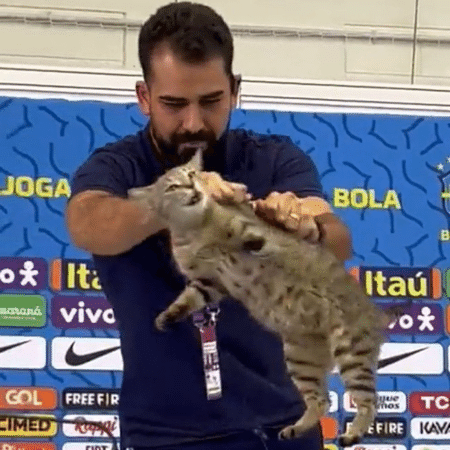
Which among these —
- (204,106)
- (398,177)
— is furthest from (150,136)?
(398,177)

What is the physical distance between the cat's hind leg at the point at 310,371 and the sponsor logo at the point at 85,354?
85cm

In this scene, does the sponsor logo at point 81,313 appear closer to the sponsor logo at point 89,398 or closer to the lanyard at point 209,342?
the sponsor logo at point 89,398

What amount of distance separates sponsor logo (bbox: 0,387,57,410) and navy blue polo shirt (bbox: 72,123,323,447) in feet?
2.41

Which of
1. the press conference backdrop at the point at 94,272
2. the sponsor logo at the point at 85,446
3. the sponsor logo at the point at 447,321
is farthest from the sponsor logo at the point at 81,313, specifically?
the sponsor logo at the point at 447,321

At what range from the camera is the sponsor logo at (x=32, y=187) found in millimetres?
1694

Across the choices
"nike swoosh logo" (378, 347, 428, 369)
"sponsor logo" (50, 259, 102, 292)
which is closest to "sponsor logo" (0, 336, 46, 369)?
"sponsor logo" (50, 259, 102, 292)

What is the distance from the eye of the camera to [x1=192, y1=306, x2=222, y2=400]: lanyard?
879mm

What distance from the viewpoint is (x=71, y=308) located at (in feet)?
5.52

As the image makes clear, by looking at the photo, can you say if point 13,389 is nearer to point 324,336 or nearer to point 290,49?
point 324,336

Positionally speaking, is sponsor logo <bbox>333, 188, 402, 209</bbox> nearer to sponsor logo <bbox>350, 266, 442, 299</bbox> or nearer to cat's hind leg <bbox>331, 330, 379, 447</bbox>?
sponsor logo <bbox>350, 266, 442, 299</bbox>

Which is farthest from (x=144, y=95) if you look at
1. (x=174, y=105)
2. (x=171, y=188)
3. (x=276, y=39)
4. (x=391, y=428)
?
(x=276, y=39)

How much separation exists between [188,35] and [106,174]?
0.18 metres

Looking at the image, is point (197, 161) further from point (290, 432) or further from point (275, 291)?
point (290, 432)

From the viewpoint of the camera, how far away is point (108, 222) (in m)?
0.84
